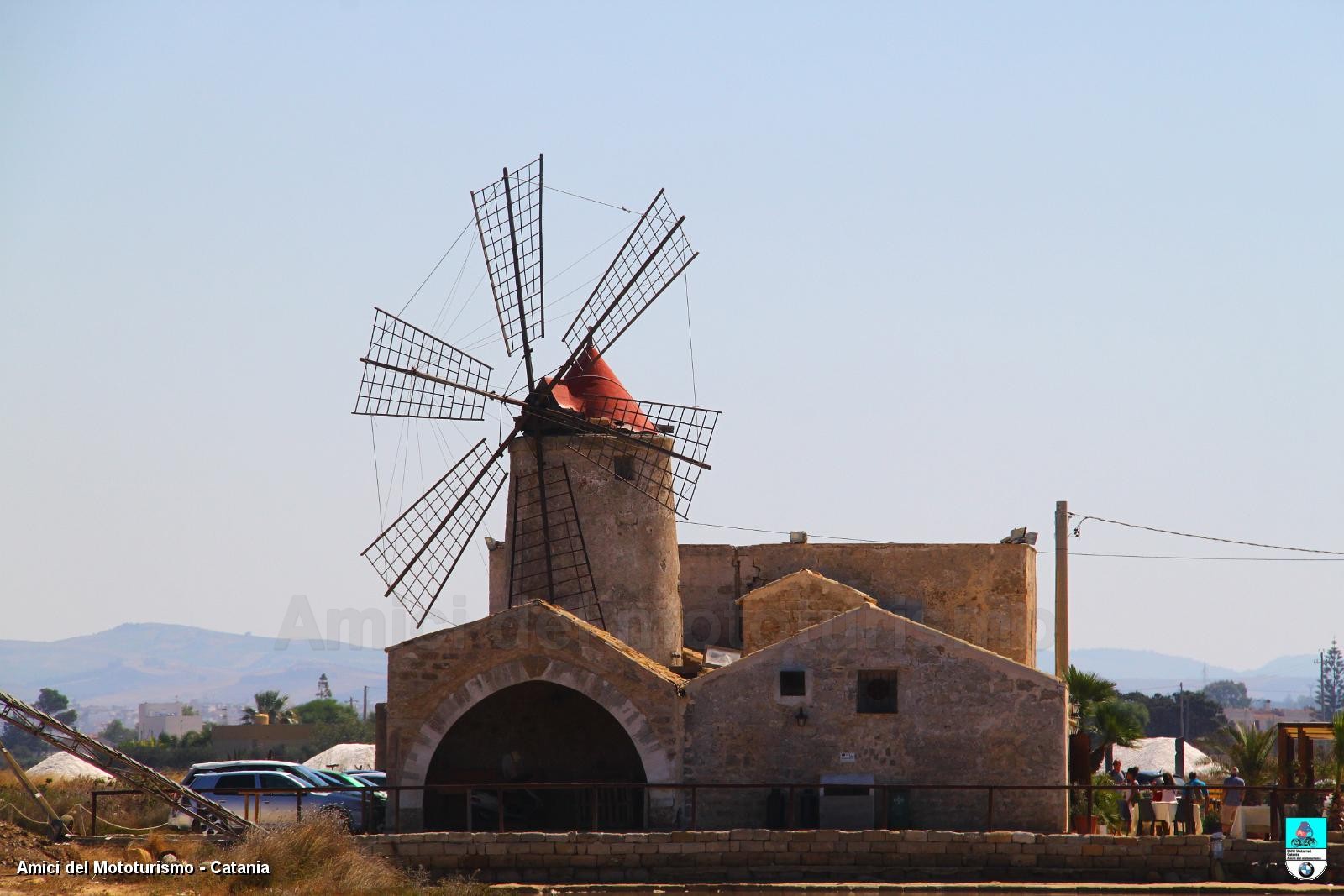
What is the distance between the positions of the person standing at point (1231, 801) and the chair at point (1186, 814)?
0.37 meters

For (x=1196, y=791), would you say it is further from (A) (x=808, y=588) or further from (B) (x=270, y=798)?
(B) (x=270, y=798)

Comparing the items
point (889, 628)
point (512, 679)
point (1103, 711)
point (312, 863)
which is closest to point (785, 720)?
point (889, 628)

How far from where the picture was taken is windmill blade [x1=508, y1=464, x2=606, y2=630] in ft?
79.6

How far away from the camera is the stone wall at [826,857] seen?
19719mm

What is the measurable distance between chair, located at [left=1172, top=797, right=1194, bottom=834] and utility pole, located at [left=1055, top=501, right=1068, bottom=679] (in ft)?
16.0

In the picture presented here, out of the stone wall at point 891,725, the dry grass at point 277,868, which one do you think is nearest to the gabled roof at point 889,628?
the stone wall at point 891,725

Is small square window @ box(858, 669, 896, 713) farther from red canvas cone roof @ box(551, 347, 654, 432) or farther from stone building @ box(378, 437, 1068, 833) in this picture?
red canvas cone roof @ box(551, 347, 654, 432)

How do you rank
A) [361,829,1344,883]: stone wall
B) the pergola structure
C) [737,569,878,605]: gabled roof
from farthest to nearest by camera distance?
[737,569,878,605]: gabled roof
the pergola structure
[361,829,1344,883]: stone wall

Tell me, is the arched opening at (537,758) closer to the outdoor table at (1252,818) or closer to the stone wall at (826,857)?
the stone wall at (826,857)

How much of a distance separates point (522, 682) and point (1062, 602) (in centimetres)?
881

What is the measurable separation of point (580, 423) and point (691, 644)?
6695 millimetres

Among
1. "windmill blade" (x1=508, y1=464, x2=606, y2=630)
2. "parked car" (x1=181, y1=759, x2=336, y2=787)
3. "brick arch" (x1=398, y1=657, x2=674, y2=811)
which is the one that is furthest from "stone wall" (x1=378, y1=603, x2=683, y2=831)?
"windmill blade" (x1=508, y1=464, x2=606, y2=630)

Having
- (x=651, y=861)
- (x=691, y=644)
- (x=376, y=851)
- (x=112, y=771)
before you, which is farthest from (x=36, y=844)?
(x=691, y=644)

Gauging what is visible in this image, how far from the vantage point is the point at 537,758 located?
24.6 metres
